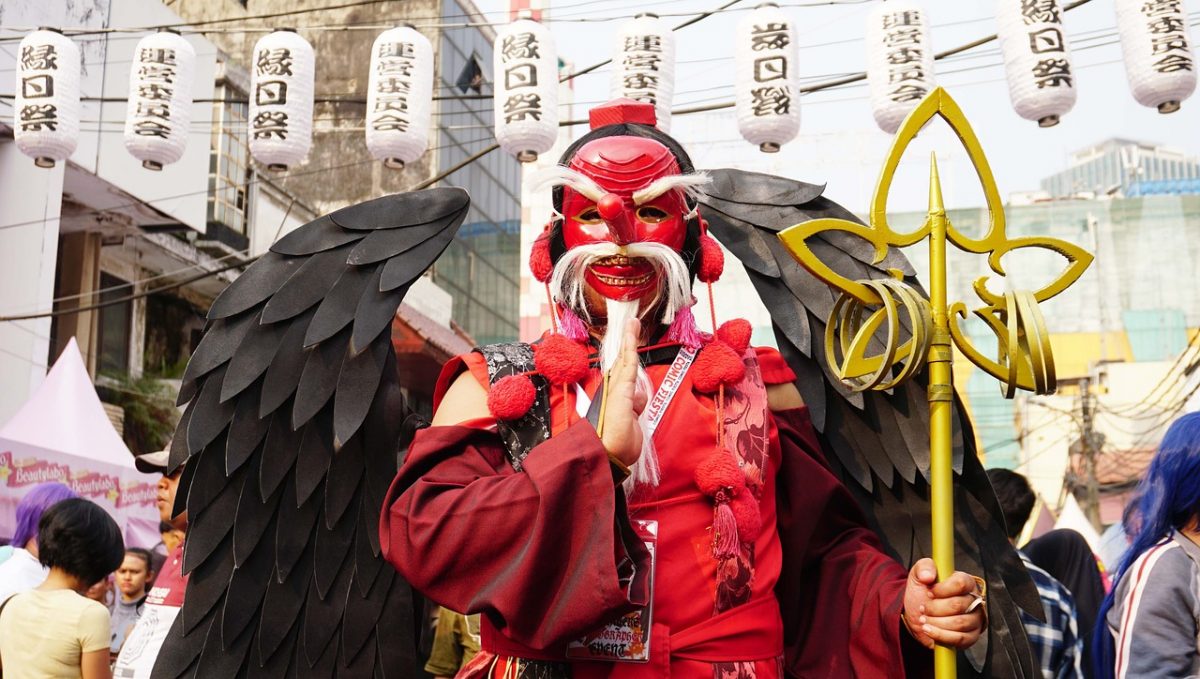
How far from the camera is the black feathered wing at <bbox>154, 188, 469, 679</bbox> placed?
105 inches

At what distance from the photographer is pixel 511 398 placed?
2.23 meters

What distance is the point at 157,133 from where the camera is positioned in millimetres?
8820

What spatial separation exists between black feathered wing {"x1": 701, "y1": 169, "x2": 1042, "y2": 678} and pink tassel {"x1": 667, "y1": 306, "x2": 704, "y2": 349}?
300 mm

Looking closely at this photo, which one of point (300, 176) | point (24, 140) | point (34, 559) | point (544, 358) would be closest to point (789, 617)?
point (544, 358)

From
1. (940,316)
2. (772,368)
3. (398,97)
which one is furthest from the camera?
(398,97)

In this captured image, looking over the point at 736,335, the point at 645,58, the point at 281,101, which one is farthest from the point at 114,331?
the point at 736,335

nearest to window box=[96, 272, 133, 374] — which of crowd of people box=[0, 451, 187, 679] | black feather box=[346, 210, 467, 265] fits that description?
crowd of people box=[0, 451, 187, 679]

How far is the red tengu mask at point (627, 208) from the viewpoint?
2.34 metres

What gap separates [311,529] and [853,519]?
1296 millimetres

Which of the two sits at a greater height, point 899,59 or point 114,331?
point 899,59

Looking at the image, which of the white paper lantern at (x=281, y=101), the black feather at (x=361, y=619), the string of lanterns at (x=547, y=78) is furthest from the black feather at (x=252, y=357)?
the white paper lantern at (x=281, y=101)

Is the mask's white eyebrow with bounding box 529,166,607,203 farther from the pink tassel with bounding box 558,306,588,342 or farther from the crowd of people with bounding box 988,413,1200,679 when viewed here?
the crowd of people with bounding box 988,413,1200,679

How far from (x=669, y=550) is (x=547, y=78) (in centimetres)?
681

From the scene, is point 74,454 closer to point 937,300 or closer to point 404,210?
point 404,210
